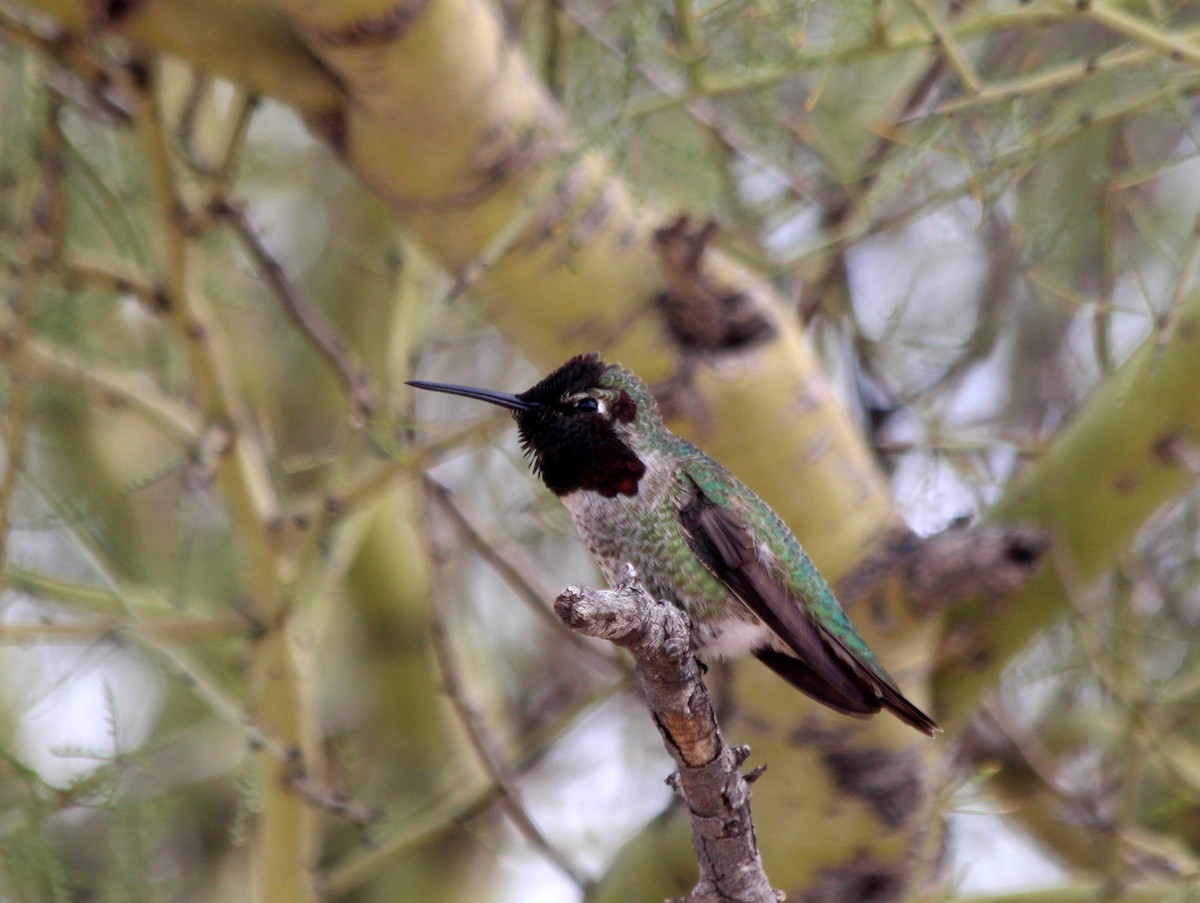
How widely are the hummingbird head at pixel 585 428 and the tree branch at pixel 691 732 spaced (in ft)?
2.46

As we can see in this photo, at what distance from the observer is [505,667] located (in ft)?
Answer: 17.9

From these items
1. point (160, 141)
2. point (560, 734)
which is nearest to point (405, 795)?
point (560, 734)

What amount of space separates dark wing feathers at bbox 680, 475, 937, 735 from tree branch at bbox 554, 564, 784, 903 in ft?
1.58

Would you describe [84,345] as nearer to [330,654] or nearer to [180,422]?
[180,422]

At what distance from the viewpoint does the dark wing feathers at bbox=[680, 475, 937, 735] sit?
9.24 feet

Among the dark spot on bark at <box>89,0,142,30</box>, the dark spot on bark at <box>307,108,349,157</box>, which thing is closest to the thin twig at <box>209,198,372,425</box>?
the dark spot on bark at <box>307,108,349,157</box>

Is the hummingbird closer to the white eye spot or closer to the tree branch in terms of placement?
the white eye spot

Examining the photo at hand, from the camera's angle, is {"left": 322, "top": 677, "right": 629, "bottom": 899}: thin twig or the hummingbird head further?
{"left": 322, "top": 677, "right": 629, "bottom": 899}: thin twig

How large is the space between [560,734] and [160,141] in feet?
6.50

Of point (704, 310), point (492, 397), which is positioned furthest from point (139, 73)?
point (704, 310)

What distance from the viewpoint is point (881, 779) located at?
139 inches

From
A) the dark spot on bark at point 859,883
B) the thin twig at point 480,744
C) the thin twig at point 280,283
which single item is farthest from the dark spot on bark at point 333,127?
the dark spot on bark at point 859,883

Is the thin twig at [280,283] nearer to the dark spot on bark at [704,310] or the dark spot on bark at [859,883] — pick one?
the dark spot on bark at [704,310]

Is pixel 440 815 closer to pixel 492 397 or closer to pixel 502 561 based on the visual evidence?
pixel 502 561
